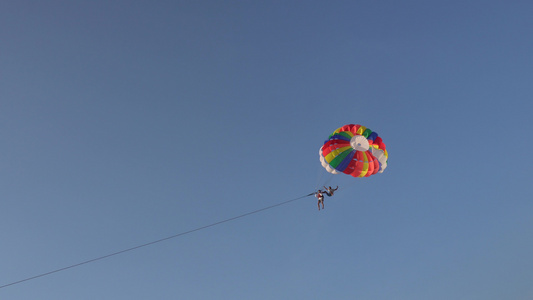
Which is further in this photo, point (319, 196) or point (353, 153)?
point (319, 196)

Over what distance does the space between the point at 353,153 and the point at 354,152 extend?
0.39 feet

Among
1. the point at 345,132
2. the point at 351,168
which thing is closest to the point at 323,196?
the point at 351,168

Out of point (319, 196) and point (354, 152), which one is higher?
point (354, 152)

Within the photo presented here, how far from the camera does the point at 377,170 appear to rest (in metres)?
28.9

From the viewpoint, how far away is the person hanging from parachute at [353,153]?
92.9 ft

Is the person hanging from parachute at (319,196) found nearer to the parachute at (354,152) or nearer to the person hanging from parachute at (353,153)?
the person hanging from parachute at (353,153)

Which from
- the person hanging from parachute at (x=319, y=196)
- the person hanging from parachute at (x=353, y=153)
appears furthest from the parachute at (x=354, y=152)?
the person hanging from parachute at (x=319, y=196)

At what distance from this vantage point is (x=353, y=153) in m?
28.4

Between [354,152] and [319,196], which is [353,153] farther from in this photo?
[319,196]

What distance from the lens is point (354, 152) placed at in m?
28.5

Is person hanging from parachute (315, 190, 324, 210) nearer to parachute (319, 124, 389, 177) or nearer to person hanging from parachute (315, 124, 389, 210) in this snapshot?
person hanging from parachute (315, 124, 389, 210)

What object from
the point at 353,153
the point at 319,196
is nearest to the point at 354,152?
the point at 353,153

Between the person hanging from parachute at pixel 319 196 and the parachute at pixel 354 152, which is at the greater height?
the parachute at pixel 354 152

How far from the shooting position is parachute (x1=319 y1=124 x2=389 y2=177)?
1114 inches
